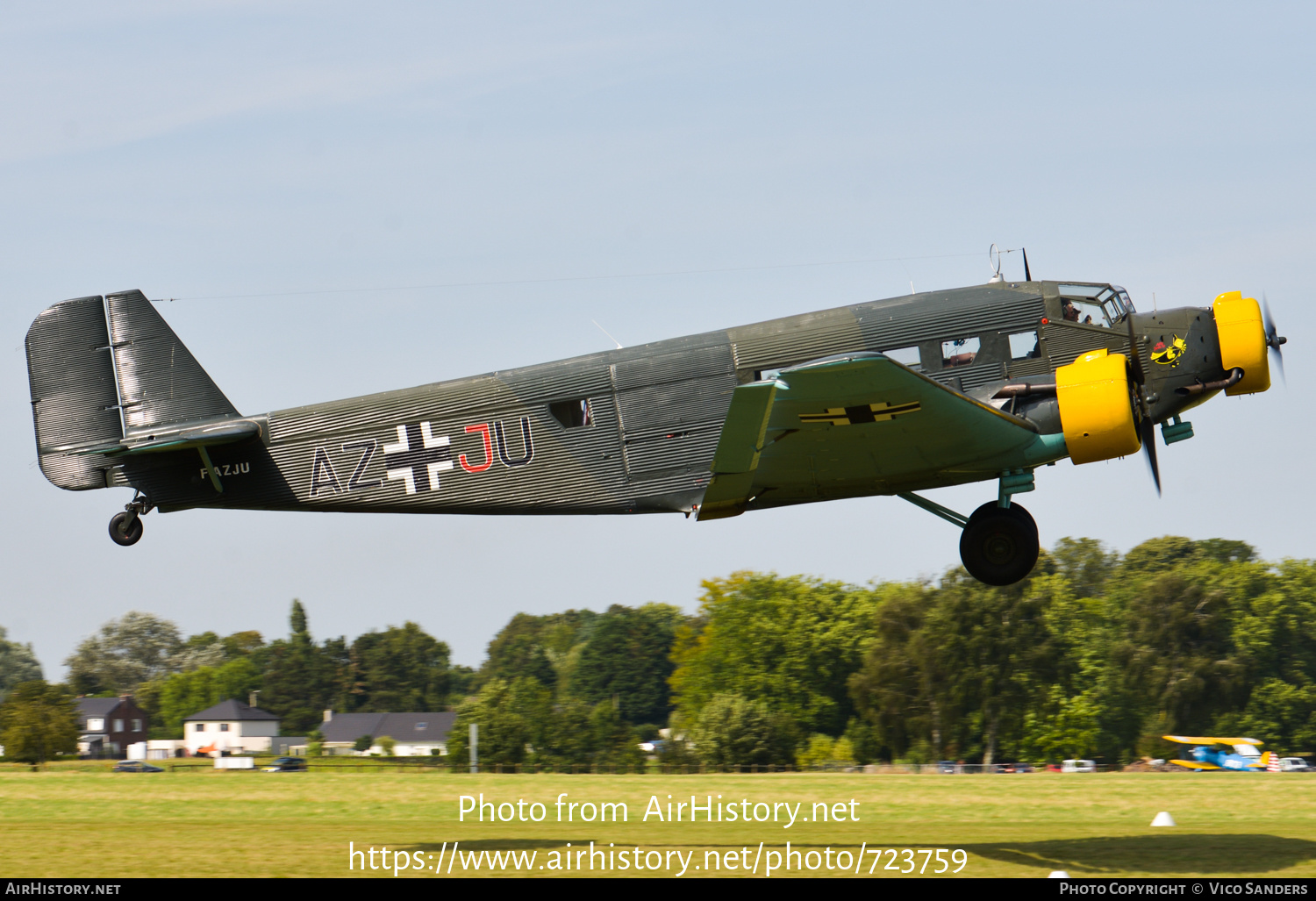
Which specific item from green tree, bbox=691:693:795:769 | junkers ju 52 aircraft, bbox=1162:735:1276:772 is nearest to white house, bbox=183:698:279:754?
green tree, bbox=691:693:795:769

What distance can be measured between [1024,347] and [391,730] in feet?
243

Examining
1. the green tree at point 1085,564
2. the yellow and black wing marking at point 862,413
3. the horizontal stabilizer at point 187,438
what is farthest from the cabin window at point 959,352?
the green tree at point 1085,564

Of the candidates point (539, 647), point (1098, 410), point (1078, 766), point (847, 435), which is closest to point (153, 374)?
point (847, 435)

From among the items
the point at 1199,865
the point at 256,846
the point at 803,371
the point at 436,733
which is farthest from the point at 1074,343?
the point at 436,733

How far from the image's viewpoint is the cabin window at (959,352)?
12.5m

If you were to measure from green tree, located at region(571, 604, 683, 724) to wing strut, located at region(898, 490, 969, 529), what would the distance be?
74219 millimetres

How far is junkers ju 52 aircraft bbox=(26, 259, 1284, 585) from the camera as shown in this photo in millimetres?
11672

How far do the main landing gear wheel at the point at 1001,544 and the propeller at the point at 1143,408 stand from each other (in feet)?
4.89

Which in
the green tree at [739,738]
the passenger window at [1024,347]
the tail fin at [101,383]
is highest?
the tail fin at [101,383]

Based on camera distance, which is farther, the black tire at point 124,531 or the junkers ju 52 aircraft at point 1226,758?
the junkers ju 52 aircraft at point 1226,758

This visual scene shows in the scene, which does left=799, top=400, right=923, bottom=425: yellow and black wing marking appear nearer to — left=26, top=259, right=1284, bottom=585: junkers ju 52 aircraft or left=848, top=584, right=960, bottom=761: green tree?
left=26, top=259, right=1284, bottom=585: junkers ju 52 aircraft

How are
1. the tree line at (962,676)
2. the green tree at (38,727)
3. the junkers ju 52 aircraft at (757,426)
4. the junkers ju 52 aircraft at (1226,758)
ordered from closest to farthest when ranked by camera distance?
the junkers ju 52 aircraft at (757,426)
the junkers ju 52 aircraft at (1226,758)
the green tree at (38,727)
the tree line at (962,676)

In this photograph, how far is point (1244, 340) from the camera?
12.3 m

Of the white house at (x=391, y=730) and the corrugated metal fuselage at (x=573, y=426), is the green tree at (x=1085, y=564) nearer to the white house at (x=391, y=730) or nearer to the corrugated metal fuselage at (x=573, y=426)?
the white house at (x=391, y=730)
